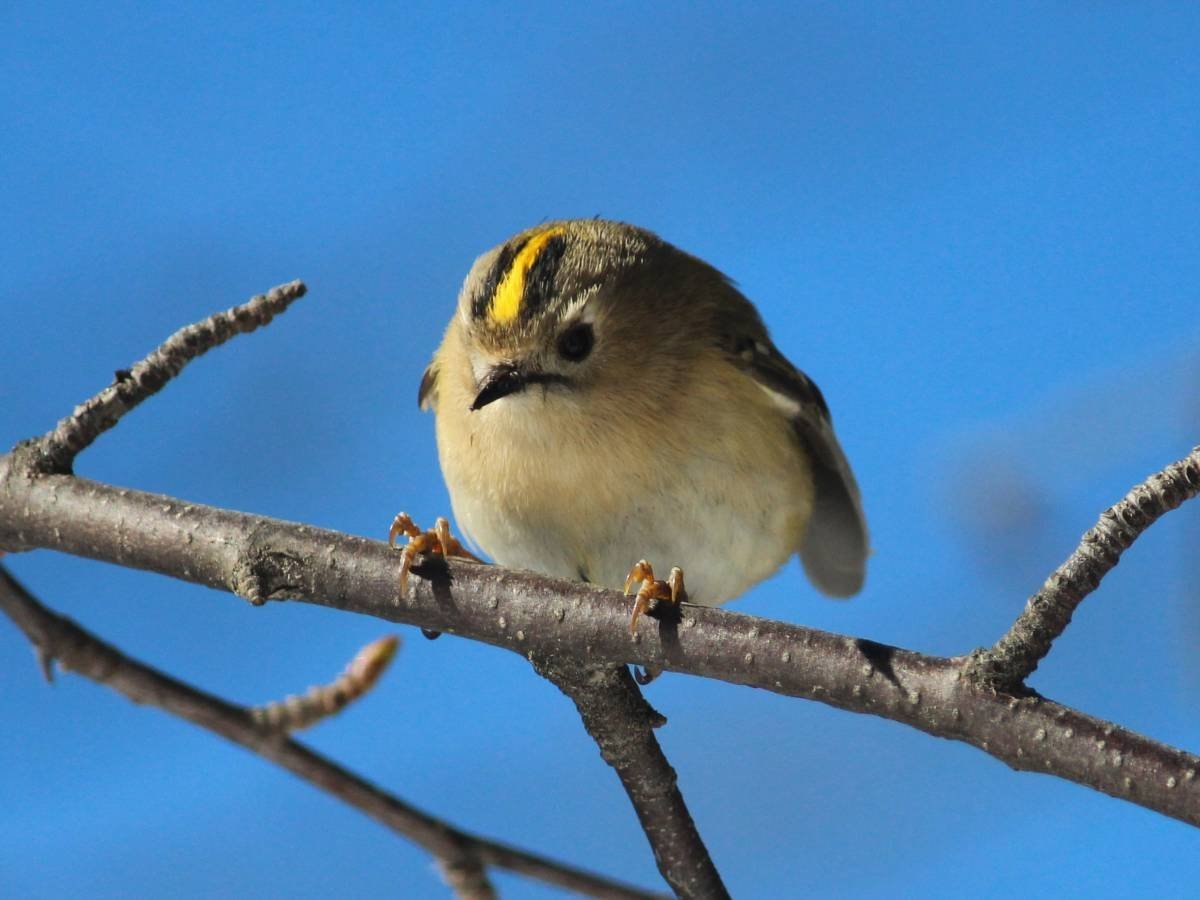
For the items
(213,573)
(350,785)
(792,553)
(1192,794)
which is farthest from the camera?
(792,553)

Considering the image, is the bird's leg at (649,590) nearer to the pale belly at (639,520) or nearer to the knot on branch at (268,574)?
the pale belly at (639,520)

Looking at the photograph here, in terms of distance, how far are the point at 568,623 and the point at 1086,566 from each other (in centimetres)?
49

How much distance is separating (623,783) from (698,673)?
142mm

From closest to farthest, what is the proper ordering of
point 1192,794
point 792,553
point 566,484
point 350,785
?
point 1192,794
point 350,785
point 566,484
point 792,553

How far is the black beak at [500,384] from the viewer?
1.61m

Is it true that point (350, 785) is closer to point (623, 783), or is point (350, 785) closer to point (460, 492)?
point (623, 783)

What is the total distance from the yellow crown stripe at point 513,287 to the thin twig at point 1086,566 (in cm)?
88

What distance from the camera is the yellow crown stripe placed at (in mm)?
1720

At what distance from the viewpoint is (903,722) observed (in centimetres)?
A: 110

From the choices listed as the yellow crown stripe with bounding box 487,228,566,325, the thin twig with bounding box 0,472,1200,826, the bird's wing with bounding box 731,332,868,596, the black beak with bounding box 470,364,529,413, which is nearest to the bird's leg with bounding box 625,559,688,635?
the thin twig with bounding box 0,472,1200,826

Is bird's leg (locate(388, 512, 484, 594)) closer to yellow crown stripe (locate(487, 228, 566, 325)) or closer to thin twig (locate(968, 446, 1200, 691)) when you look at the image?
yellow crown stripe (locate(487, 228, 566, 325))

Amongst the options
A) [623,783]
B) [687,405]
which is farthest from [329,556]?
[687,405]

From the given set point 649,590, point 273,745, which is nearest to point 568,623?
point 649,590

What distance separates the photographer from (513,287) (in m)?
1.75
